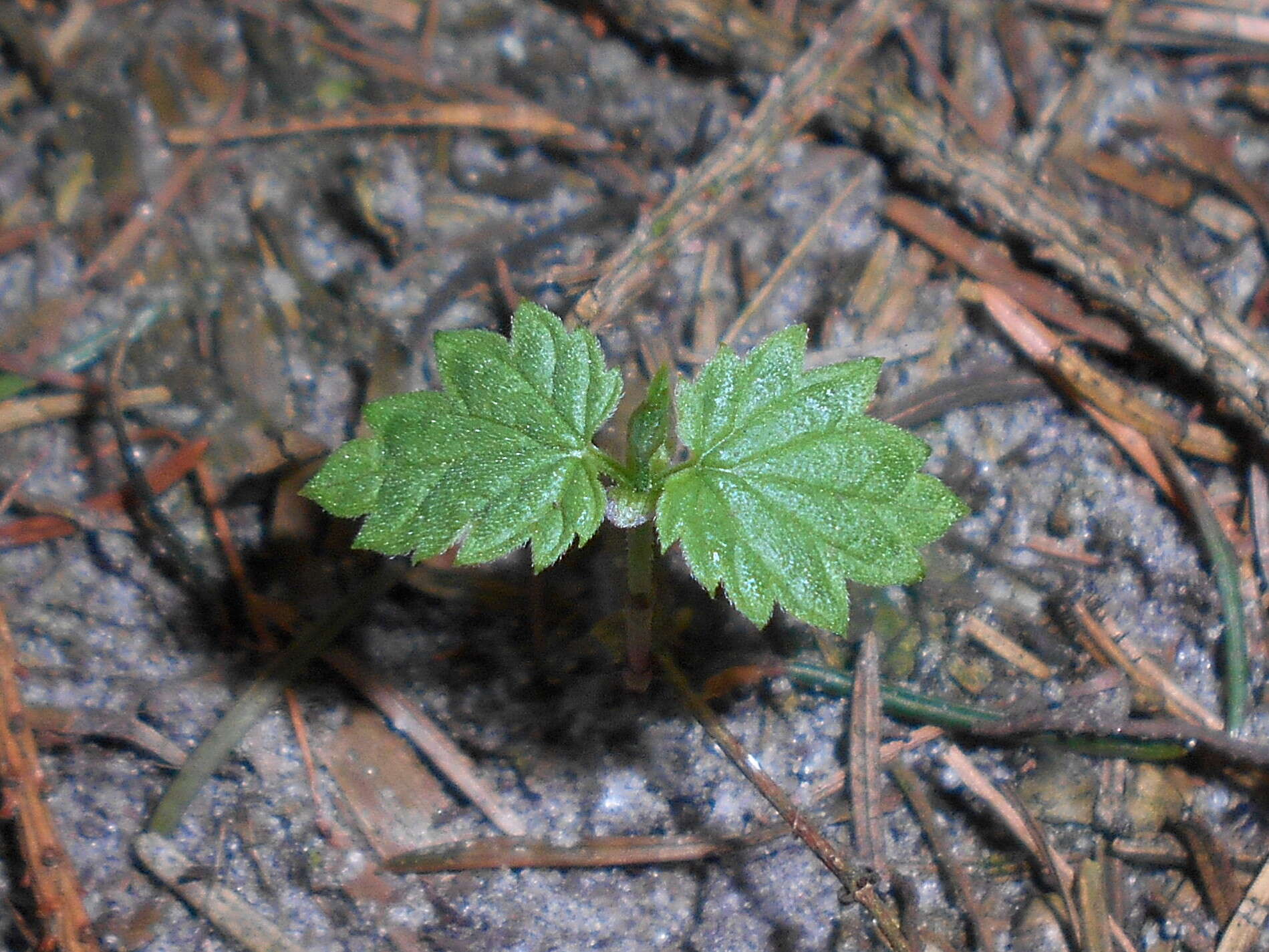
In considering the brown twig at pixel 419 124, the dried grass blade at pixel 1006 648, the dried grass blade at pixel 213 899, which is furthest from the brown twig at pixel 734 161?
the dried grass blade at pixel 213 899

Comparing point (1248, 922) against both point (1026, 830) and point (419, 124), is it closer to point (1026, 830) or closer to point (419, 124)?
point (1026, 830)

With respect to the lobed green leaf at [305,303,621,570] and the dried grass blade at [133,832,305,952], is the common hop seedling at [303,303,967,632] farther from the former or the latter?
the dried grass blade at [133,832,305,952]

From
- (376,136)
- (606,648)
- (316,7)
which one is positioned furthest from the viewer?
(316,7)

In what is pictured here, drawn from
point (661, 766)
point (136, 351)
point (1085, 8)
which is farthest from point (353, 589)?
point (1085, 8)

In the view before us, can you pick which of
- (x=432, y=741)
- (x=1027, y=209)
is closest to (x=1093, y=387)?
(x=1027, y=209)

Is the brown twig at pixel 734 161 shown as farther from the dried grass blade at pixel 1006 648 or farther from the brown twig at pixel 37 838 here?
the brown twig at pixel 37 838

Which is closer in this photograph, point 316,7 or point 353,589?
point 353,589

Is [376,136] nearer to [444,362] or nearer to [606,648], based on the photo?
[444,362]
